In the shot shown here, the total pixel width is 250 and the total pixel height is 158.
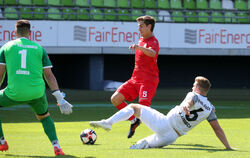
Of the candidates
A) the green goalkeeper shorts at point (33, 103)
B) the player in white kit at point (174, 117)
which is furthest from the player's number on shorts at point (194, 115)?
the green goalkeeper shorts at point (33, 103)

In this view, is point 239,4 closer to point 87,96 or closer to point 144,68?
point 87,96

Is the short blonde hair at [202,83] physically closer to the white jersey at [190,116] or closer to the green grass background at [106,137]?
the white jersey at [190,116]

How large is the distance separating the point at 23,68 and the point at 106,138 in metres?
3.20

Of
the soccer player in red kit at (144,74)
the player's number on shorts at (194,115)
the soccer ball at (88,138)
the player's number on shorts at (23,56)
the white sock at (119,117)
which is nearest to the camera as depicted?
the player's number on shorts at (23,56)

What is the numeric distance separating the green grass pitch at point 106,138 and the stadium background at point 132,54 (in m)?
8.08

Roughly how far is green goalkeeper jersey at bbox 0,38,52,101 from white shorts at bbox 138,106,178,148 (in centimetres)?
159

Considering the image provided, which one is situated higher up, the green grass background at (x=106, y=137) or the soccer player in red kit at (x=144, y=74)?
the soccer player in red kit at (x=144, y=74)

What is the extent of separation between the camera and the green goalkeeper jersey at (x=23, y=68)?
6.89 m

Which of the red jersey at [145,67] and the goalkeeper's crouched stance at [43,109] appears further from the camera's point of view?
the red jersey at [145,67]

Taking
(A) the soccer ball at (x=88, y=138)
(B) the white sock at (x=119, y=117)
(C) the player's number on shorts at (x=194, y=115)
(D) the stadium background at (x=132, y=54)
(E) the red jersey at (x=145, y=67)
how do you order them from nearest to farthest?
(B) the white sock at (x=119, y=117)
(C) the player's number on shorts at (x=194, y=115)
(A) the soccer ball at (x=88, y=138)
(E) the red jersey at (x=145, y=67)
(D) the stadium background at (x=132, y=54)

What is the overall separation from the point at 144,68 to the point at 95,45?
14634mm

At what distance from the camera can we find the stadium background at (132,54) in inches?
944

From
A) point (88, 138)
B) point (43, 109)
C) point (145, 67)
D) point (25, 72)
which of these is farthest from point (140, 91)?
point (25, 72)

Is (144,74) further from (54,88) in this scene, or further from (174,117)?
(54,88)
